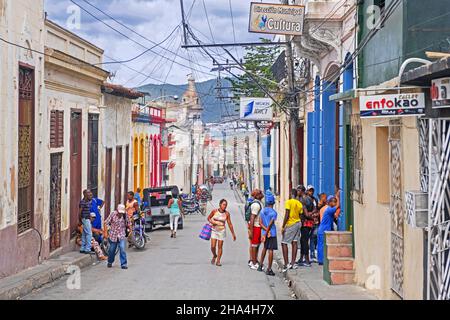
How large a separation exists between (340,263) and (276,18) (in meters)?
6.16

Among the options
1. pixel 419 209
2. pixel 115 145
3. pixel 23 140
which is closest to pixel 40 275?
pixel 23 140

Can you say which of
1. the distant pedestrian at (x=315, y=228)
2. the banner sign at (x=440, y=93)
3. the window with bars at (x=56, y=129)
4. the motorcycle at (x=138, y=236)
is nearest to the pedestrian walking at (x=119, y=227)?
the window with bars at (x=56, y=129)

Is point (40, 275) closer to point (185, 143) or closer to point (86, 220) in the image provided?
point (86, 220)

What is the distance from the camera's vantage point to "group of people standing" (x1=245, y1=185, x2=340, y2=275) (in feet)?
50.3

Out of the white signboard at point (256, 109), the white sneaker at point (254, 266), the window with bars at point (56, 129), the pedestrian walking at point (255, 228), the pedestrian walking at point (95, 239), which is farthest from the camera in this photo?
the white signboard at point (256, 109)

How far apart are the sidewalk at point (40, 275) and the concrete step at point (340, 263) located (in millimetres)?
5177

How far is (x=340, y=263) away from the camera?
1318cm

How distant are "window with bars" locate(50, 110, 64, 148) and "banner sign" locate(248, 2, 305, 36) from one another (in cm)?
532

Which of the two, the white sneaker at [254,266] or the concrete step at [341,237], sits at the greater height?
the concrete step at [341,237]

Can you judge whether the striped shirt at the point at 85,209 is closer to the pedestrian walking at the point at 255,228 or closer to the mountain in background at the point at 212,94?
the pedestrian walking at the point at 255,228

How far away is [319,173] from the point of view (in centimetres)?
2197

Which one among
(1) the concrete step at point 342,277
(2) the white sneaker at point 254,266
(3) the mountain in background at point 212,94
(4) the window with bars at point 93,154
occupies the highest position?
(3) the mountain in background at point 212,94

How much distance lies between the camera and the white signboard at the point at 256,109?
3095 cm

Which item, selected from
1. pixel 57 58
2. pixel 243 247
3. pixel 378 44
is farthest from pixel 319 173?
pixel 378 44
